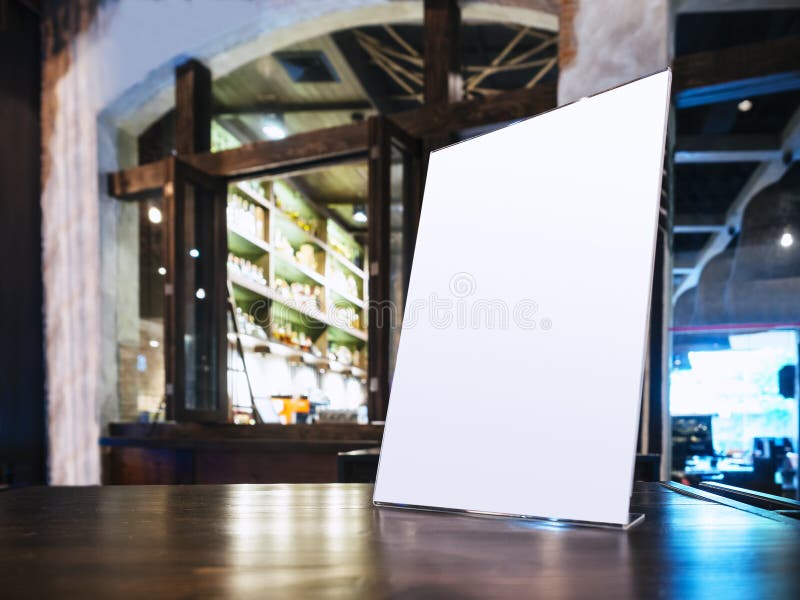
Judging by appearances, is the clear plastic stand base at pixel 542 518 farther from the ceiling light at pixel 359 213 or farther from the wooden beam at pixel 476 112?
the ceiling light at pixel 359 213

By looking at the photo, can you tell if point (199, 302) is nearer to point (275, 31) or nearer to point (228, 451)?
point (228, 451)

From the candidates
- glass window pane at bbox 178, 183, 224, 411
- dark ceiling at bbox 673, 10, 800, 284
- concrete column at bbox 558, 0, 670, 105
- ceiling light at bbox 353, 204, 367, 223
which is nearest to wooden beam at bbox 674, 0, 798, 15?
dark ceiling at bbox 673, 10, 800, 284

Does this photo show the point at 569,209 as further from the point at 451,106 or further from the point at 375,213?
the point at 451,106

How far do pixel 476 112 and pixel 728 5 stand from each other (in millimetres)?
1200

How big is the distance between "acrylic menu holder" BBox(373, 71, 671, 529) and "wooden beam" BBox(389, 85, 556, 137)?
2.92 metres

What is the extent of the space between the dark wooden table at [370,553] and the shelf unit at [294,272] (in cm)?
426

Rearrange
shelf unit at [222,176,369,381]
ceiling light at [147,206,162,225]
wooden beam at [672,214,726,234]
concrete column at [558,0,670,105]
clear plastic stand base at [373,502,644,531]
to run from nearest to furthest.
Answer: clear plastic stand base at [373,502,644,531]
concrete column at [558,0,670,105]
wooden beam at [672,214,726,234]
ceiling light at [147,206,162,225]
shelf unit at [222,176,369,381]

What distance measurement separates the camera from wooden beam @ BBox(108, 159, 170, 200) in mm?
4531

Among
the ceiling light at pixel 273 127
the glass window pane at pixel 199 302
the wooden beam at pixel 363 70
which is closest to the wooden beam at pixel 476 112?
the wooden beam at pixel 363 70

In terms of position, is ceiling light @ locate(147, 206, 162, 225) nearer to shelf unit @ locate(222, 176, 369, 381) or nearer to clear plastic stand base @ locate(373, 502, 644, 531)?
shelf unit @ locate(222, 176, 369, 381)

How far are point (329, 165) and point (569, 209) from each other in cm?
360

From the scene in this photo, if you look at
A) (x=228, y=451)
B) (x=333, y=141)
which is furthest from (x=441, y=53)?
(x=228, y=451)

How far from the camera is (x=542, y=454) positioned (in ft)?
1.93

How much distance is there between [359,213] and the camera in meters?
5.62
